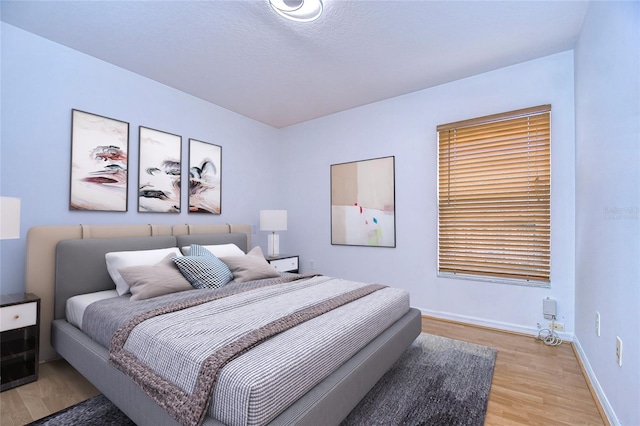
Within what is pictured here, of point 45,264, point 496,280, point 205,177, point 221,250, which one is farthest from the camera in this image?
point 205,177

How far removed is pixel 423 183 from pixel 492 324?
1702mm

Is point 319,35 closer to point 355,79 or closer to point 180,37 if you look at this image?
point 355,79

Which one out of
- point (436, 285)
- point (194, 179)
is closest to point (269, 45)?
point (194, 179)

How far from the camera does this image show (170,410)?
1261 millimetres

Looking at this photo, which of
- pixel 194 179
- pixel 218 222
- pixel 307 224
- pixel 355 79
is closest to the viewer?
pixel 355 79

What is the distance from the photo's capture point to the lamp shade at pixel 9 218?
189 cm

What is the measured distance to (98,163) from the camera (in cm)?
283

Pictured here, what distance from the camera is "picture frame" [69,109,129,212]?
270cm

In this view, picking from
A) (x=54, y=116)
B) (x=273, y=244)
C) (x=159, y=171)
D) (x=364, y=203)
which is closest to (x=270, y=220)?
(x=273, y=244)

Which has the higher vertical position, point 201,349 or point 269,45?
point 269,45

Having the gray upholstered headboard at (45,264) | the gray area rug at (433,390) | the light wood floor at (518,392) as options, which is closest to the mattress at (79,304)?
the gray upholstered headboard at (45,264)

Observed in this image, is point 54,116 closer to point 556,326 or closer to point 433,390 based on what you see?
point 433,390

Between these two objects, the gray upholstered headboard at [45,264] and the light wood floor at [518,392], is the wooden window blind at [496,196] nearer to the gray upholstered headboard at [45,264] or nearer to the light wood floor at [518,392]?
the light wood floor at [518,392]

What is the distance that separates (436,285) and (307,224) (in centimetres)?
207
